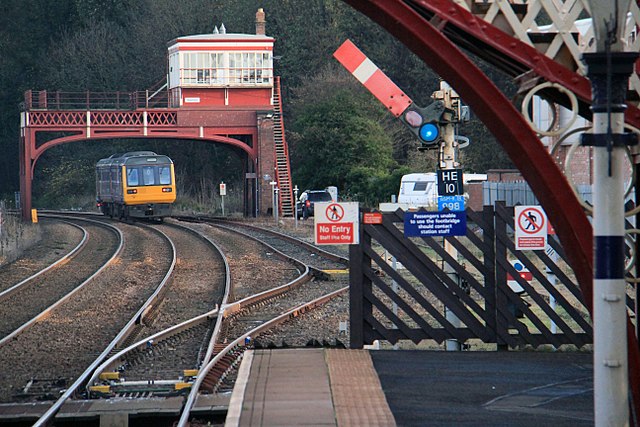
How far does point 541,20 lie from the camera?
179ft

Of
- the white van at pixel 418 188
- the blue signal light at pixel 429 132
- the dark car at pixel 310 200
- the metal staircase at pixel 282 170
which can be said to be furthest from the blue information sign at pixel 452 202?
the metal staircase at pixel 282 170

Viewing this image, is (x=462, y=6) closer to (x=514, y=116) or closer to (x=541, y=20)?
(x=514, y=116)

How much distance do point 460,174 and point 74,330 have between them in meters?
6.65

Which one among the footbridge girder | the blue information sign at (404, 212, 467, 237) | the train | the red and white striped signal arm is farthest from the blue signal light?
the footbridge girder

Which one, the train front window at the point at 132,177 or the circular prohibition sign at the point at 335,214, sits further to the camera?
the train front window at the point at 132,177

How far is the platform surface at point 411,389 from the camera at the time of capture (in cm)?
723

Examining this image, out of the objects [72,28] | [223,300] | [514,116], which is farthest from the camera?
[72,28]

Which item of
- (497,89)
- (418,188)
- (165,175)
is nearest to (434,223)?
(497,89)

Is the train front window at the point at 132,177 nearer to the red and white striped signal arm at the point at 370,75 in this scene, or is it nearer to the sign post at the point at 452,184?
the sign post at the point at 452,184

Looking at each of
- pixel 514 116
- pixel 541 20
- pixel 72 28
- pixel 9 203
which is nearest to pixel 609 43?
pixel 514 116

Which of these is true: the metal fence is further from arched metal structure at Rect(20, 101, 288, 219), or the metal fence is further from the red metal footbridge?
arched metal structure at Rect(20, 101, 288, 219)

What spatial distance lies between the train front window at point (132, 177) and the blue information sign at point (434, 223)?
119ft

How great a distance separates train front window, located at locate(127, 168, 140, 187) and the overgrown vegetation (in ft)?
38.9

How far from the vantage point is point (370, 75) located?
10.4 m
